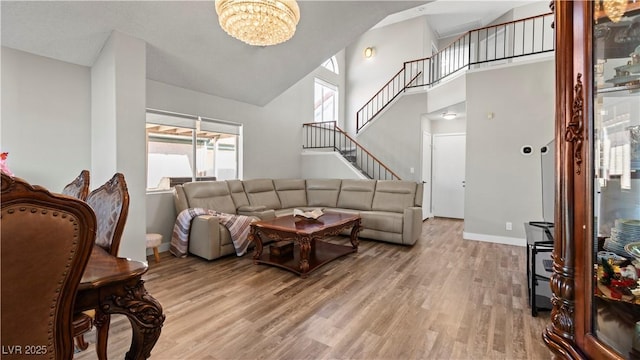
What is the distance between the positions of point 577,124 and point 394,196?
441 centimetres

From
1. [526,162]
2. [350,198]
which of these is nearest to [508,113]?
[526,162]

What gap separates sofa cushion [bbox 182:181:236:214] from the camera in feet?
13.8

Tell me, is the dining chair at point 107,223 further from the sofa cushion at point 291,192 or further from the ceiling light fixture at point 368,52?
the ceiling light fixture at point 368,52

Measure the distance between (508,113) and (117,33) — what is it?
5.37 m

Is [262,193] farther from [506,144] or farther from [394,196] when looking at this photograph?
[506,144]

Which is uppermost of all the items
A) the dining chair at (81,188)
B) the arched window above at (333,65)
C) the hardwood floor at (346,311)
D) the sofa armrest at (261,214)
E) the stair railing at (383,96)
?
the arched window above at (333,65)

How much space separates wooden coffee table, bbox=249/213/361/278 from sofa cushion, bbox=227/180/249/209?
1.29 m

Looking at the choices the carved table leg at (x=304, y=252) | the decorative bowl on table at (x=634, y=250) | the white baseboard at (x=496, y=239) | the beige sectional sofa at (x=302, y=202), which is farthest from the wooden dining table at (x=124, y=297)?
the white baseboard at (x=496, y=239)

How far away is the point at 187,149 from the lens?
4613 millimetres

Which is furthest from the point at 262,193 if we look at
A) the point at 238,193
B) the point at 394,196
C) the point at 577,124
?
the point at 577,124

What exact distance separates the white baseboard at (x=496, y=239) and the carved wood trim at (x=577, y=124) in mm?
4539

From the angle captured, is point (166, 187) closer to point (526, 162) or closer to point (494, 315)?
point (494, 315)

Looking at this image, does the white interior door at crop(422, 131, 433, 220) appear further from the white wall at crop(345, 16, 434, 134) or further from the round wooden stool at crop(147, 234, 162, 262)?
the round wooden stool at crop(147, 234, 162, 262)

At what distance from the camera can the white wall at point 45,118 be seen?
111 inches
